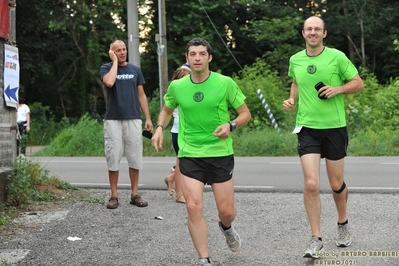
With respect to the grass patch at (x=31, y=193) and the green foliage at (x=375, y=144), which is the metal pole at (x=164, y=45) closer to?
the green foliage at (x=375, y=144)

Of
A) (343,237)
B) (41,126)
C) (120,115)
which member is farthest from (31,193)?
(41,126)

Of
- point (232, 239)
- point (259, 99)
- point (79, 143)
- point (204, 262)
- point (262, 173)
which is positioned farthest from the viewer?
point (259, 99)

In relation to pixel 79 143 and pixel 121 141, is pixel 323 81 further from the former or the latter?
pixel 79 143

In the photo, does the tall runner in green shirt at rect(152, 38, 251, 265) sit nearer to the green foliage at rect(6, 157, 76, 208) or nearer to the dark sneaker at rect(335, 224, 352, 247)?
the dark sneaker at rect(335, 224, 352, 247)

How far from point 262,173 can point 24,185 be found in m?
5.75

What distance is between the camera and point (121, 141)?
28.5 ft

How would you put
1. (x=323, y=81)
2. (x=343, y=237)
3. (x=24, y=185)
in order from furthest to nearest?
1. (x=24, y=185)
2. (x=343, y=237)
3. (x=323, y=81)

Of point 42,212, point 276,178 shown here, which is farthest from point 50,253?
point 276,178

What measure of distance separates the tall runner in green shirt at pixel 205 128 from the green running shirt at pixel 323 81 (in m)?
0.74

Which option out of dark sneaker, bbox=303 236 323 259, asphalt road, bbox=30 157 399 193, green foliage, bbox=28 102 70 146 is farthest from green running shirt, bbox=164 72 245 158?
green foliage, bbox=28 102 70 146

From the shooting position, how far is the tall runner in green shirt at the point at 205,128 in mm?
5660

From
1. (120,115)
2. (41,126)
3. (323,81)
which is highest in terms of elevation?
(323,81)

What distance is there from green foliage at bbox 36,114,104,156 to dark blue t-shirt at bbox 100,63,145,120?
961cm

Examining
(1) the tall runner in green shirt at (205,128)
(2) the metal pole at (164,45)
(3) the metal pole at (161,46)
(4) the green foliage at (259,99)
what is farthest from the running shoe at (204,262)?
(4) the green foliage at (259,99)
